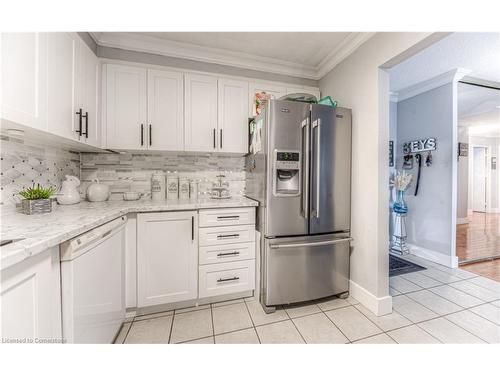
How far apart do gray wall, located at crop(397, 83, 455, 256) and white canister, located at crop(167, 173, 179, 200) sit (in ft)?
11.4

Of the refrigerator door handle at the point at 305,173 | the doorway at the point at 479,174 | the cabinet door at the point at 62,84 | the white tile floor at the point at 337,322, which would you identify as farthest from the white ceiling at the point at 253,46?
the doorway at the point at 479,174

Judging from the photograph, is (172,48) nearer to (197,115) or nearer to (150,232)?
(197,115)

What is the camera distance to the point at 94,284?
1.13m

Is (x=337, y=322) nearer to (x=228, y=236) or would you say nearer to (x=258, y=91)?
(x=228, y=236)

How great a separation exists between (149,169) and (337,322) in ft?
7.64

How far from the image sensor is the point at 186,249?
1.80m

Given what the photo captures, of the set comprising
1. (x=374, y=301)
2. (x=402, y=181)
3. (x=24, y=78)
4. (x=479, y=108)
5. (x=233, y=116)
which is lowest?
(x=374, y=301)

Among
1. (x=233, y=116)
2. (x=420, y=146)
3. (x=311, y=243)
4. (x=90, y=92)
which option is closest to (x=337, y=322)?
(x=311, y=243)

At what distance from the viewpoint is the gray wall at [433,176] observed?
2727 millimetres

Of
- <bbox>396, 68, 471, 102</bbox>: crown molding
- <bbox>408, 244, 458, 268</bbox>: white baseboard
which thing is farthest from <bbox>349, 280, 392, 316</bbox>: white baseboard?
<bbox>396, 68, 471, 102</bbox>: crown molding

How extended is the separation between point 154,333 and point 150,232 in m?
0.75

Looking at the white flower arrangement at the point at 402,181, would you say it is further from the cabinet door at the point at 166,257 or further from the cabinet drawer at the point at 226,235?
the cabinet door at the point at 166,257

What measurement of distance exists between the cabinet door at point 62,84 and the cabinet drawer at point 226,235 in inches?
48.4
